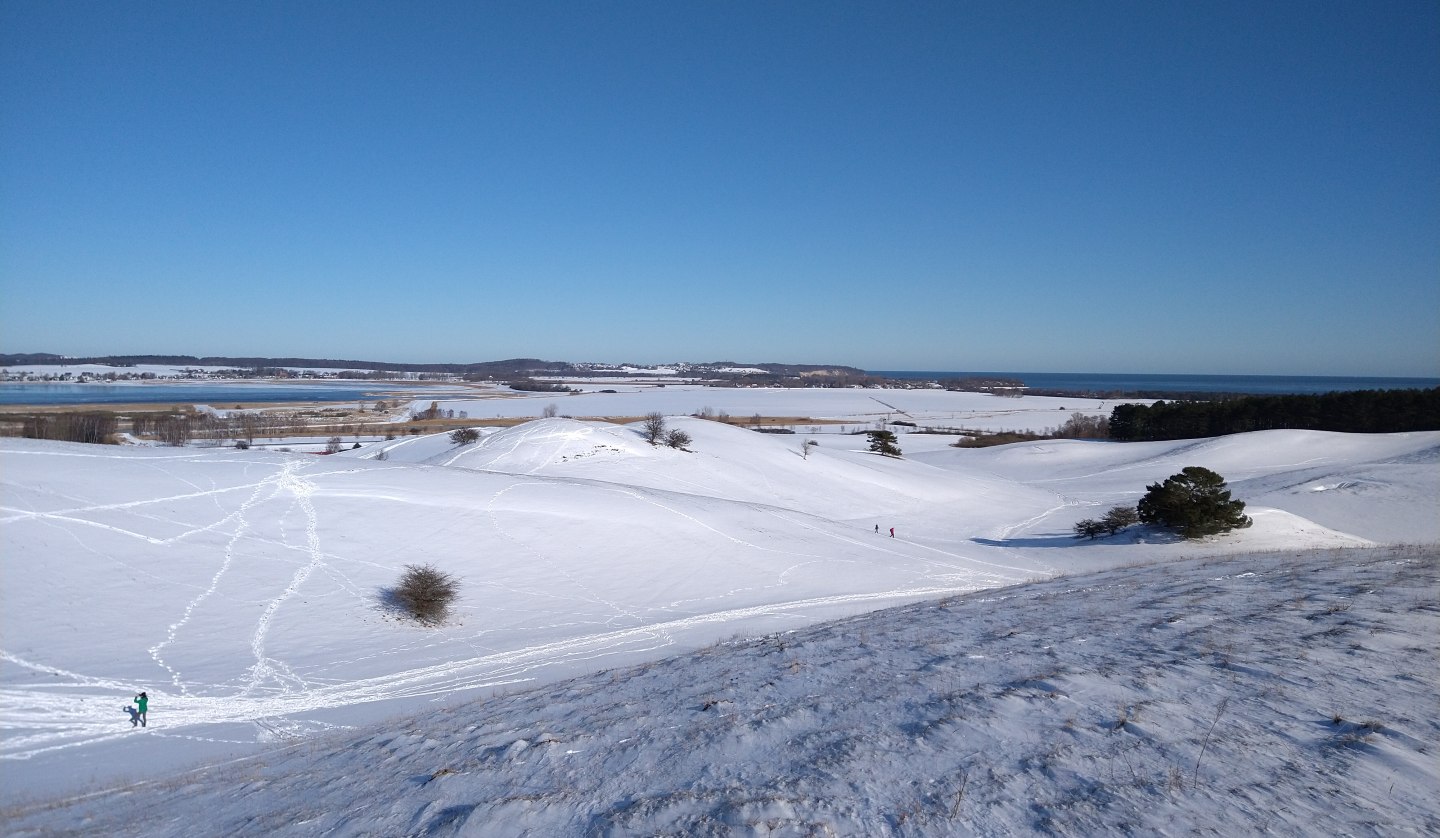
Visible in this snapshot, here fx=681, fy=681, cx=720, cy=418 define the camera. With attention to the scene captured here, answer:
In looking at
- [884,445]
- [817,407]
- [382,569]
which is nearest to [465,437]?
[382,569]

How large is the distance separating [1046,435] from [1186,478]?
2202 inches

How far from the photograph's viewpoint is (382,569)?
62.5 ft

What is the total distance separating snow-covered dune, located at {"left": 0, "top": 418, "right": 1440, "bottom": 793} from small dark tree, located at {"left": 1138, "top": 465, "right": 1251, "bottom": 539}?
0.70 meters

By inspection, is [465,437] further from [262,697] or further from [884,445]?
[262,697]

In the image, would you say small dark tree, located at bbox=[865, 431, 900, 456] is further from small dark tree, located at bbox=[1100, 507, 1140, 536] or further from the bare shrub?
the bare shrub

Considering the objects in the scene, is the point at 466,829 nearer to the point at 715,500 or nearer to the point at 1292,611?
the point at 1292,611

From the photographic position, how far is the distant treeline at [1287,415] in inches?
2356

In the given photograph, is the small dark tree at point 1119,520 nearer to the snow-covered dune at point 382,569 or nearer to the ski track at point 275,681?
the snow-covered dune at point 382,569

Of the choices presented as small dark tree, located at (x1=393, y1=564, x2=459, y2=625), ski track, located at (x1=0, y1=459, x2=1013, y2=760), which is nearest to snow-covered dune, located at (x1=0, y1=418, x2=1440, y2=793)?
ski track, located at (x1=0, y1=459, x2=1013, y2=760)

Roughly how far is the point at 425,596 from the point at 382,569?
8.58 ft

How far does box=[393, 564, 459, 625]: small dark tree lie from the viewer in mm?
17203

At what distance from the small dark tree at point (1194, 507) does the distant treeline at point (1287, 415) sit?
159 feet

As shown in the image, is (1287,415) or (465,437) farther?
(1287,415)

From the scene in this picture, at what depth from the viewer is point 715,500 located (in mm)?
29547
